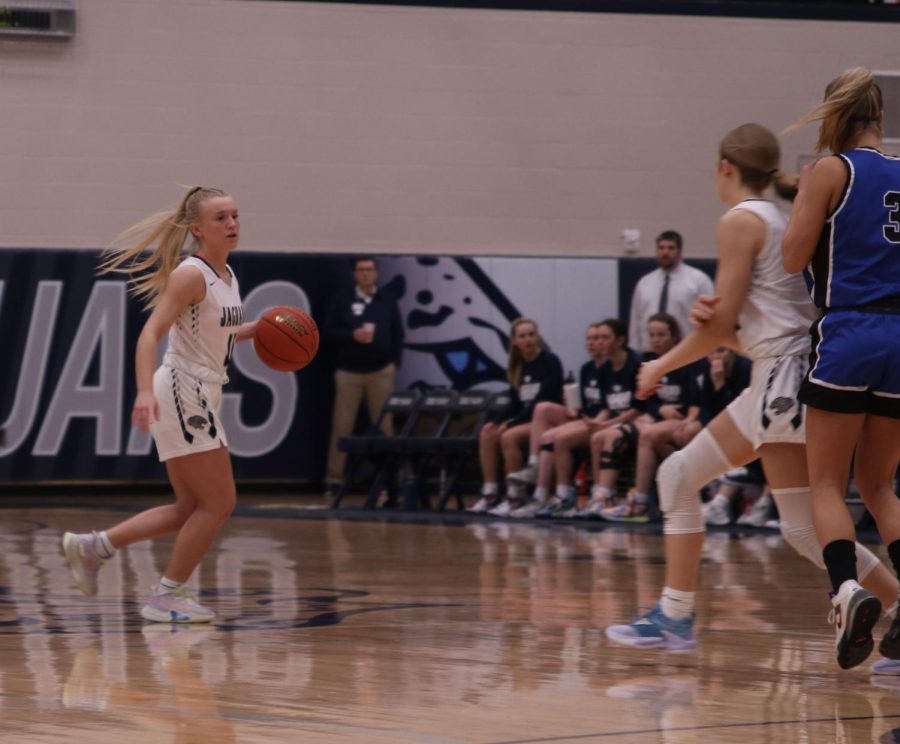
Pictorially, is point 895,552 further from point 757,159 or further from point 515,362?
point 515,362

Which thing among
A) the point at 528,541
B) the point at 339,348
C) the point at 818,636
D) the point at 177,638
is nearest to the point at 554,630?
the point at 818,636

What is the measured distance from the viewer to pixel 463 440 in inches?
490

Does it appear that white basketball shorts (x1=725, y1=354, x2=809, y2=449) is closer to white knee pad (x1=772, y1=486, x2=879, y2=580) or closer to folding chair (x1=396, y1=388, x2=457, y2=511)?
white knee pad (x1=772, y1=486, x2=879, y2=580)

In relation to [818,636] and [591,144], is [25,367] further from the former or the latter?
[818,636]

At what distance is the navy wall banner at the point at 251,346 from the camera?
45.8 ft

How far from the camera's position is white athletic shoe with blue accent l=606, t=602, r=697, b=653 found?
535cm

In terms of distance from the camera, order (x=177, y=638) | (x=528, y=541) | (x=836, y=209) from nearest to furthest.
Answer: (x=836, y=209)
(x=177, y=638)
(x=528, y=541)

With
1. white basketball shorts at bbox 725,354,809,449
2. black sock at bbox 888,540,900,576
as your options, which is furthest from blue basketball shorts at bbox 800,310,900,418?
black sock at bbox 888,540,900,576

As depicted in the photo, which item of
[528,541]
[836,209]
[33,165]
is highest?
[33,165]

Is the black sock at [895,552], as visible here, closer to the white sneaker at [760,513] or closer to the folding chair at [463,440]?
the white sneaker at [760,513]

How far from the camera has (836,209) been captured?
4738mm

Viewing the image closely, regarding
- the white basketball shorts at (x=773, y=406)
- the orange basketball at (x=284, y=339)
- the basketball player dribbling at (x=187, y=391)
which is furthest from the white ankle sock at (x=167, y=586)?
the white basketball shorts at (x=773, y=406)

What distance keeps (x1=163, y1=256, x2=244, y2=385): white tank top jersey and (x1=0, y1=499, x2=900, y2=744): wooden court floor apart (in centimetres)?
95

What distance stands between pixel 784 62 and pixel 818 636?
35.1ft
